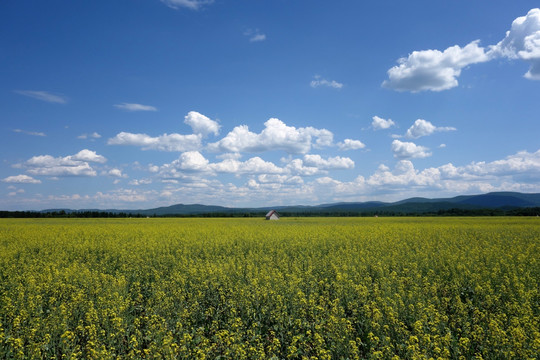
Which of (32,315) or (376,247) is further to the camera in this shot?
(376,247)

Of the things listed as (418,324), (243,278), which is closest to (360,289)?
(418,324)

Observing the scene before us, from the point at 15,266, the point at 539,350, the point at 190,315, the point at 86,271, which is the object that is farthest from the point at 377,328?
the point at 15,266

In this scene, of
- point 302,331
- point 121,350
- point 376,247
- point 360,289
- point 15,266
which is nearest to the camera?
point 121,350

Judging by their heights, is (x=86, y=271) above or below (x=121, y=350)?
above

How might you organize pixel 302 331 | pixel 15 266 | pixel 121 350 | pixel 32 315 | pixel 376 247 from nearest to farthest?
pixel 121 350
pixel 302 331
pixel 32 315
pixel 15 266
pixel 376 247

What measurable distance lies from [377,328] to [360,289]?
2.31 meters

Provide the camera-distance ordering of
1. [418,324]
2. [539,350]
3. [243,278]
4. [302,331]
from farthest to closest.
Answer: [243,278], [302,331], [418,324], [539,350]

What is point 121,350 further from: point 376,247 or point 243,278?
point 376,247

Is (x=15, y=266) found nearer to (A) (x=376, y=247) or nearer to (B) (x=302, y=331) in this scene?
(B) (x=302, y=331)

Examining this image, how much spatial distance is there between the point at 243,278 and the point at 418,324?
6.26 metres

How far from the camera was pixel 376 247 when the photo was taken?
57.7 ft

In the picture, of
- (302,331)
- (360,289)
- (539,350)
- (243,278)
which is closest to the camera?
(539,350)

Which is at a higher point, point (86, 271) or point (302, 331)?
point (86, 271)

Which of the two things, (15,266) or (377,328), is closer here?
(377,328)
